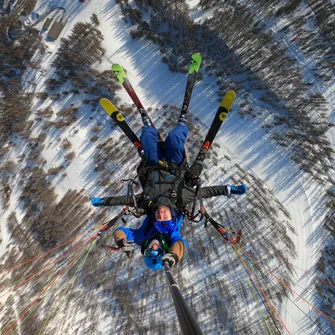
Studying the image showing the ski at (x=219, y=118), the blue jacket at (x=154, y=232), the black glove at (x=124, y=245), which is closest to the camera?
the black glove at (x=124, y=245)

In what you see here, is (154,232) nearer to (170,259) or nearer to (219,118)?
(170,259)

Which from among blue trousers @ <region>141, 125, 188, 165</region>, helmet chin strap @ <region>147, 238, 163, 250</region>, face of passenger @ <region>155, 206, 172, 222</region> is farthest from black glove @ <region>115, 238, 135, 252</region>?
blue trousers @ <region>141, 125, 188, 165</region>

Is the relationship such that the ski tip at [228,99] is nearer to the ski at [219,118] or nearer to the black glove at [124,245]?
the ski at [219,118]

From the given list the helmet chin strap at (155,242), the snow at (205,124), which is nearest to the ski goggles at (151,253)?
the helmet chin strap at (155,242)

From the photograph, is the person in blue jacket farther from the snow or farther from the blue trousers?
the snow

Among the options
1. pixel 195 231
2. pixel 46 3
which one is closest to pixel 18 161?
pixel 46 3

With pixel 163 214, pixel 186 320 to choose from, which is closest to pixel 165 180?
pixel 163 214

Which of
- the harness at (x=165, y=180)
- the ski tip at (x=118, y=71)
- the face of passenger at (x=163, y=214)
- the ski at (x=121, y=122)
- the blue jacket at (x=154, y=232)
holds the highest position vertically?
the ski tip at (x=118, y=71)

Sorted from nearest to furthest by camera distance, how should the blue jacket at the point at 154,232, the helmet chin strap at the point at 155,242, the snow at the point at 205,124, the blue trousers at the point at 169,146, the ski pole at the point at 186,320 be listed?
the ski pole at the point at 186,320 < the helmet chin strap at the point at 155,242 < the blue jacket at the point at 154,232 < the blue trousers at the point at 169,146 < the snow at the point at 205,124
